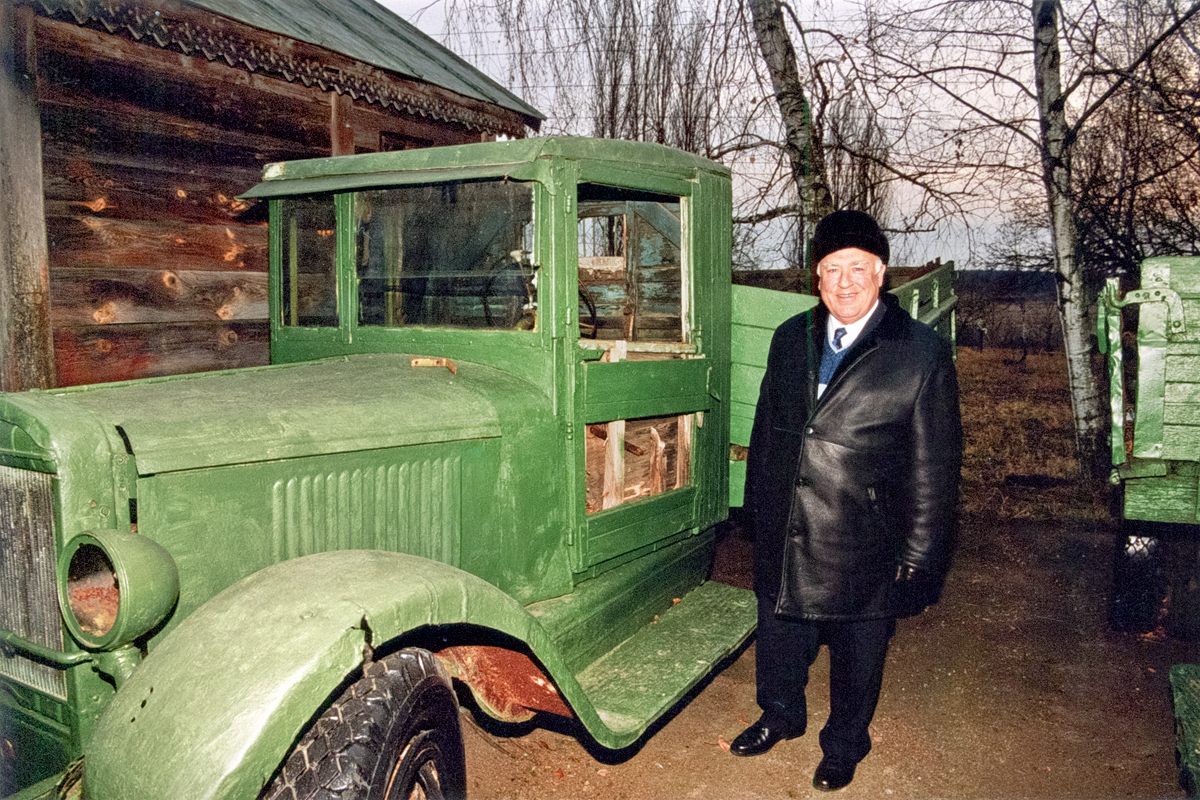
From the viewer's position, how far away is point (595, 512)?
3.19 meters

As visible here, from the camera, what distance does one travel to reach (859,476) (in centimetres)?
280

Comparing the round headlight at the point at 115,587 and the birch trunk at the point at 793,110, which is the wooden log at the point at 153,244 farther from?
the birch trunk at the point at 793,110

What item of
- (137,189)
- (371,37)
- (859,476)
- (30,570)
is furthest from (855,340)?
(371,37)

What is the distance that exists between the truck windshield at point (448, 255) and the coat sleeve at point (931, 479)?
132 centimetres

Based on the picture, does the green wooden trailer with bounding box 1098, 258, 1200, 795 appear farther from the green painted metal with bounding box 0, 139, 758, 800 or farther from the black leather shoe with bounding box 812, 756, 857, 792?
the black leather shoe with bounding box 812, 756, 857, 792

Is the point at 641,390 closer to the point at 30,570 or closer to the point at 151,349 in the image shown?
the point at 30,570

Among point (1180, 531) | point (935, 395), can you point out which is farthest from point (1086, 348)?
point (935, 395)

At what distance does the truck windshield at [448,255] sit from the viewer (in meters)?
2.82

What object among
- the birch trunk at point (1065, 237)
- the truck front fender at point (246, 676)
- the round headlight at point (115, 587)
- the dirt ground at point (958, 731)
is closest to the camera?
the truck front fender at point (246, 676)

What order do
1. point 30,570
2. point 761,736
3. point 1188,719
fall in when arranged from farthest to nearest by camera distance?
point 761,736 → point 1188,719 → point 30,570

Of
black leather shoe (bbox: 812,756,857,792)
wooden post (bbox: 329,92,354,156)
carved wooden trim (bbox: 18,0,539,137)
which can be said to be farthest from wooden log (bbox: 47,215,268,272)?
black leather shoe (bbox: 812,756,857,792)

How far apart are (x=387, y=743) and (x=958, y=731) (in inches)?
96.1

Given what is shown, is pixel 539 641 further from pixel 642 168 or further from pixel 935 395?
pixel 642 168

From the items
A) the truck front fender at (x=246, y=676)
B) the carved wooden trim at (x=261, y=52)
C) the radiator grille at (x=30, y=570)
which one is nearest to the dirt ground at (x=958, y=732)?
the truck front fender at (x=246, y=676)
